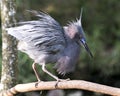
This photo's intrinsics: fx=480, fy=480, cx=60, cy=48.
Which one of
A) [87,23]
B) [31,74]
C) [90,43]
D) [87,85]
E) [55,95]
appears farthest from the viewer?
[87,23]

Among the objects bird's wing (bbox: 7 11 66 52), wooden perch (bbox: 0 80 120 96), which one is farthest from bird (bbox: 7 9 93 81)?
wooden perch (bbox: 0 80 120 96)

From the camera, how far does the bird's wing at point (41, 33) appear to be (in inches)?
126

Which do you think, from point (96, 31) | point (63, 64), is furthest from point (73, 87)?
point (96, 31)

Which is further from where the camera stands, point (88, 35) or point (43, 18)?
point (88, 35)

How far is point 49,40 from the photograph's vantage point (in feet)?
10.5

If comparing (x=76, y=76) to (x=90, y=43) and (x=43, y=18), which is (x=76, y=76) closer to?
(x=90, y=43)

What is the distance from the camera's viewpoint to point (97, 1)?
6941 millimetres

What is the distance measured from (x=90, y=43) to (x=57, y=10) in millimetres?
754

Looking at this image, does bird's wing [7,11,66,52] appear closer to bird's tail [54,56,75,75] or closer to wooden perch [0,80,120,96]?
bird's tail [54,56,75,75]

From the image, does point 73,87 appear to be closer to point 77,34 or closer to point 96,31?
point 77,34

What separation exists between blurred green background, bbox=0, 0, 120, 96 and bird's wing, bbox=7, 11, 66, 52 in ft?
10.4

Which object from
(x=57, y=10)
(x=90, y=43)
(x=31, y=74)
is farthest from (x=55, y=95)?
(x=57, y=10)

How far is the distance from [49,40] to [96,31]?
3.49 metres

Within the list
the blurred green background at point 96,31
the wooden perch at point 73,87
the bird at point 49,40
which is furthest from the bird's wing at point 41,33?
the blurred green background at point 96,31
